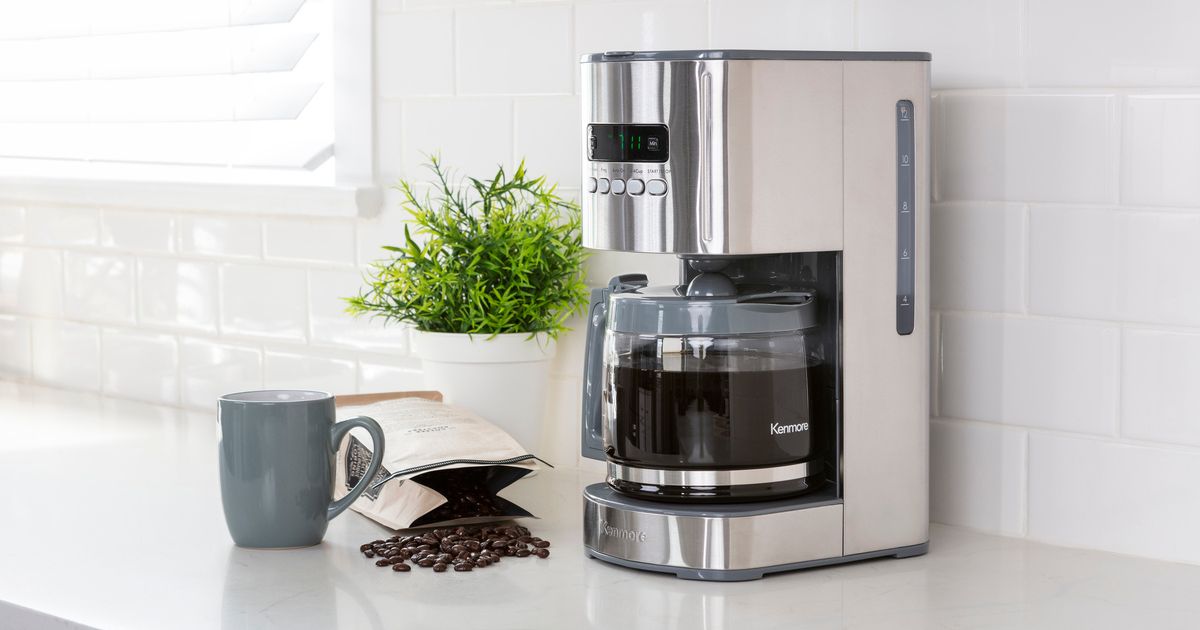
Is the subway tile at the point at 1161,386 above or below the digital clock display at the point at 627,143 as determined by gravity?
below

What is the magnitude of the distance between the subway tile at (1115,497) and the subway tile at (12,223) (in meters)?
1.43

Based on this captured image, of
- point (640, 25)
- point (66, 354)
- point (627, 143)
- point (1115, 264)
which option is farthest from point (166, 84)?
point (1115, 264)

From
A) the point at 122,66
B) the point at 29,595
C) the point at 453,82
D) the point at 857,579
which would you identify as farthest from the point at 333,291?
the point at 857,579

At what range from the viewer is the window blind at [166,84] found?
1600mm

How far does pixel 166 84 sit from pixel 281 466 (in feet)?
2.93

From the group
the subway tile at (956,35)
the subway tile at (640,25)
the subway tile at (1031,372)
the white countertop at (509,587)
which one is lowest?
the white countertop at (509,587)

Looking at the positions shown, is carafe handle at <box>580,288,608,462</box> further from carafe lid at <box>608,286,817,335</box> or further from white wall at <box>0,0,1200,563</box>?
white wall at <box>0,0,1200,563</box>

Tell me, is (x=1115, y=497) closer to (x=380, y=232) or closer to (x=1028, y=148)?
(x=1028, y=148)

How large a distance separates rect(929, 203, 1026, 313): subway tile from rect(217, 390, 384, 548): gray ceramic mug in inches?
18.9

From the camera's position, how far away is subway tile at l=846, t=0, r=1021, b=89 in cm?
108

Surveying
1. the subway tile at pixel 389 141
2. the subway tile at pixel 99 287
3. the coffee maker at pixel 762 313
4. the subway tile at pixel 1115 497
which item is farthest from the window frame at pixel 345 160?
the subway tile at pixel 1115 497

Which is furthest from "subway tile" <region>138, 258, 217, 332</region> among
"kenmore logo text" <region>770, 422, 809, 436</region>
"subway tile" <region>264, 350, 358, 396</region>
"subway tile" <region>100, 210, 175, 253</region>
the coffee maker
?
"kenmore logo text" <region>770, 422, 809, 436</region>

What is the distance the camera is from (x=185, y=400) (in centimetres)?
174

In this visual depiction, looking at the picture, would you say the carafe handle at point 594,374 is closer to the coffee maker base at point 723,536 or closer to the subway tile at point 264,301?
the coffee maker base at point 723,536
